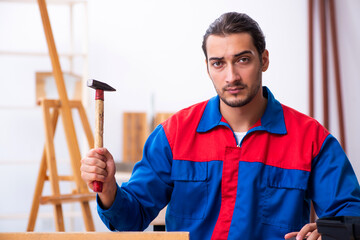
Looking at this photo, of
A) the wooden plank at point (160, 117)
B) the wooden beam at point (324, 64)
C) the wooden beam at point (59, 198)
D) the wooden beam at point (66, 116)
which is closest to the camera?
the wooden beam at point (59, 198)

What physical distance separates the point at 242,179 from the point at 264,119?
0.24 m

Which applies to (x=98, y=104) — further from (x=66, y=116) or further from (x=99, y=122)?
(x=66, y=116)

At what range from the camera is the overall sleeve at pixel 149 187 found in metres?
1.60

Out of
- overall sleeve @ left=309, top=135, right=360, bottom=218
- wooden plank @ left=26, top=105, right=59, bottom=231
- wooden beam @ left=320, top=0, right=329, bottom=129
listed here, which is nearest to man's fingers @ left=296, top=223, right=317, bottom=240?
overall sleeve @ left=309, top=135, right=360, bottom=218

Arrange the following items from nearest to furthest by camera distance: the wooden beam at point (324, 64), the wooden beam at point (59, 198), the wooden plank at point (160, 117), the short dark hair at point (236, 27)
A: 1. the short dark hair at point (236, 27)
2. the wooden beam at point (59, 198)
3. the wooden beam at point (324, 64)
4. the wooden plank at point (160, 117)

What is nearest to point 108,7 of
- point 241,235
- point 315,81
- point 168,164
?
point 315,81

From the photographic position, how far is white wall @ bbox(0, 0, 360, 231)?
171 inches

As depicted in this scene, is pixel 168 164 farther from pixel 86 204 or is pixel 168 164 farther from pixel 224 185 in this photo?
pixel 86 204

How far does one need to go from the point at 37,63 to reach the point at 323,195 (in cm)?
336

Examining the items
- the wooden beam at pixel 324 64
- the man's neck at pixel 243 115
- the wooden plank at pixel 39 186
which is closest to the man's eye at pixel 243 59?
the man's neck at pixel 243 115

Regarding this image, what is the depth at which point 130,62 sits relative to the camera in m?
4.43

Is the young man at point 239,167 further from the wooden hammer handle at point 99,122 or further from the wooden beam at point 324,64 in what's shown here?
the wooden beam at point 324,64

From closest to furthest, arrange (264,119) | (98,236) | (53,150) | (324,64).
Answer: (98,236)
(264,119)
(53,150)
(324,64)

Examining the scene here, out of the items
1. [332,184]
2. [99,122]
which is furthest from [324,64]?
[99,122]
